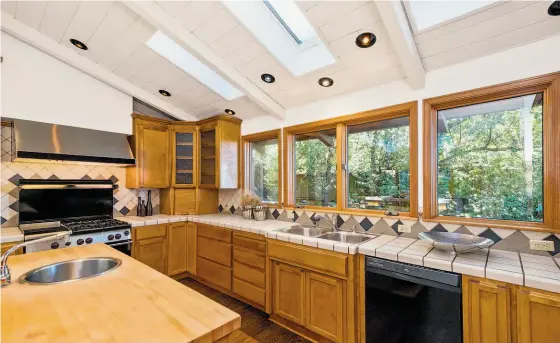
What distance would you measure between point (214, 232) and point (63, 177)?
1.94 metres

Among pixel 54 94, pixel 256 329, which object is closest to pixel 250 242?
pixel 256 329

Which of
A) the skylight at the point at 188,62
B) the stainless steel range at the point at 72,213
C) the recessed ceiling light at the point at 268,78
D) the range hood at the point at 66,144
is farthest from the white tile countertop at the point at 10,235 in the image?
the recessed ceiling light at the point at 268,78

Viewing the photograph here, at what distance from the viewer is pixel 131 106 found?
371 centimetres

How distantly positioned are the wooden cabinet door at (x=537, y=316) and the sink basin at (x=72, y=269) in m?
2.26

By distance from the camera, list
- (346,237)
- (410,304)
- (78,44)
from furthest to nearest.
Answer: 1. (78,44)
2. (346,237)
3. (410,304)

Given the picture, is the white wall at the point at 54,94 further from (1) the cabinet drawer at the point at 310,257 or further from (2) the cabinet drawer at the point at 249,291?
(1) the cabinet drawer at the point at 310,257

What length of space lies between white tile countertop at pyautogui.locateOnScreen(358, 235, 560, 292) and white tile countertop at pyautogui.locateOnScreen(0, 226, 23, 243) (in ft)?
10.1

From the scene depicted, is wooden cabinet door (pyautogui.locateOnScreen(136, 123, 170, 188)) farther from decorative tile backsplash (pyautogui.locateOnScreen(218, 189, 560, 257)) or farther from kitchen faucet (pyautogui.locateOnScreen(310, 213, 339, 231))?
→ kitchen faucet (pyautogui.locateOnScreen(310, 213, 339, 231))

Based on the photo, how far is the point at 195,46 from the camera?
2.48 m

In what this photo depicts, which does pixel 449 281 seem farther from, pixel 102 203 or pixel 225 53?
pixel 102 203

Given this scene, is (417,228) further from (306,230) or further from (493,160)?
(306,230)

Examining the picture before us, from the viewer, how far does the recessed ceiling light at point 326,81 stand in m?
2.66

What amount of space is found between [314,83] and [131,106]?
2622mm

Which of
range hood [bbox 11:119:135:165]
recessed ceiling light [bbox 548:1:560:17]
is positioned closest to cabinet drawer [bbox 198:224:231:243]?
range hood [bbox 11:119:135:165]
